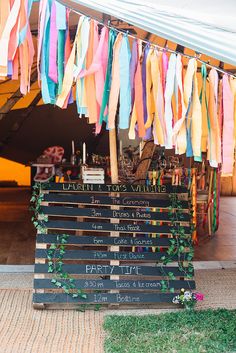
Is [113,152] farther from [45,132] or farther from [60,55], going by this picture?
[45,132]

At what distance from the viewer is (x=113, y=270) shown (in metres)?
3.65

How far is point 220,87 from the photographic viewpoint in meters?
3.00

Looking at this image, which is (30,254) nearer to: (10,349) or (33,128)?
(10,349)

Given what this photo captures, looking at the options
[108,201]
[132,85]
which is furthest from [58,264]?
[132,85]

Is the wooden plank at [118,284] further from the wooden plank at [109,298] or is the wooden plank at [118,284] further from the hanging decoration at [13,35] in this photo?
the hanging decoration at [13,35]

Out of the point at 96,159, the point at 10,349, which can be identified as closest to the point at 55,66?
the point at 10,349

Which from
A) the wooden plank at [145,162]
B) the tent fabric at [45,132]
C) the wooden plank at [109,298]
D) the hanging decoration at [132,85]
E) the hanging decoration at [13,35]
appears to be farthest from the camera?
the tent fabric at [45,132]

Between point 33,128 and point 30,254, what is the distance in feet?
19.5

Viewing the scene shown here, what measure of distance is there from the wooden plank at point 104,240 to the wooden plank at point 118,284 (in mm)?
294

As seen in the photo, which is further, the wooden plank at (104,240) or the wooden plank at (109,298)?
the wooden plank at (104,240)

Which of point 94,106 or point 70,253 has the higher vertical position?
point 94,106

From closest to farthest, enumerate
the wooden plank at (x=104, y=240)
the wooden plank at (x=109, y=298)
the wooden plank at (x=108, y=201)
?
the wooden plank at (x=109, y=298), the wooden plank at (x=104, y=240), the wooden plank at (x=108, y=201)

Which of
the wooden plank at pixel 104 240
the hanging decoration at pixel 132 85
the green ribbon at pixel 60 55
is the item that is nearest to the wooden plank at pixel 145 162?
the wooden plank at pixel 104 240

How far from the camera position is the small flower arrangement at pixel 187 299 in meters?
3.60
